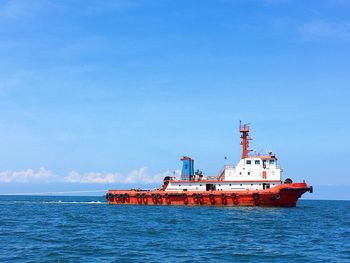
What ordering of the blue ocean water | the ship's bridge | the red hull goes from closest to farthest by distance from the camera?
the blue ocean water → the red hull → the ship's bridge

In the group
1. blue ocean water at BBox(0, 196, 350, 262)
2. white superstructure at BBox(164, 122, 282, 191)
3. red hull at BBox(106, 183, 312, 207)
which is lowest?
blue ocean water at BBox(0, 196, 350, 262)

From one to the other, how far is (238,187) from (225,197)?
6.73 feet

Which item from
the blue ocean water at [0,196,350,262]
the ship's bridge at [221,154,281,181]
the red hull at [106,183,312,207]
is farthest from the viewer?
the ship's bridge at [221,154,281,181]

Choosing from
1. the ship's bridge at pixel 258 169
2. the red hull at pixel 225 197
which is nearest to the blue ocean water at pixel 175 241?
the red hull at pixel 225 197

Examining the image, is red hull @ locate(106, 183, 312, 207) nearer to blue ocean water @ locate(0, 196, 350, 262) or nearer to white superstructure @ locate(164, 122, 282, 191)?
white superstructure @ locate(164, 122, 282, 191)

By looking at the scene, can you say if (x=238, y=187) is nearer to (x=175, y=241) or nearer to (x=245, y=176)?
(x=245, y=176)

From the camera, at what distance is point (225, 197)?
57.0 m

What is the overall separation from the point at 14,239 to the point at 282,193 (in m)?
33.3

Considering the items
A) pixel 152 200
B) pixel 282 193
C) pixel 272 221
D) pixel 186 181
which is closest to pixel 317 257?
pixel 272 221

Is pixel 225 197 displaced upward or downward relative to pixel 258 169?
downward

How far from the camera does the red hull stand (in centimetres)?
5372

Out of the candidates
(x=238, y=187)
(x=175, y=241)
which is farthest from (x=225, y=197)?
(x=175, y=241)

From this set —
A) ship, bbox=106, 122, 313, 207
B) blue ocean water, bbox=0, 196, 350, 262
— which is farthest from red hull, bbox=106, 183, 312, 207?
blue ocean water, bbox=0, 196, 350, 262

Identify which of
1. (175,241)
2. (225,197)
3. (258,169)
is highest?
(258,169)
